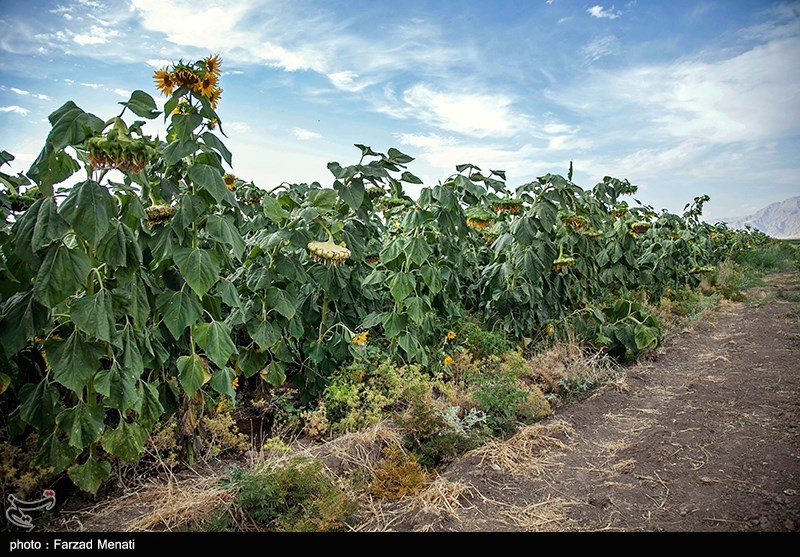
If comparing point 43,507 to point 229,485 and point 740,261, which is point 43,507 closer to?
point 229,485

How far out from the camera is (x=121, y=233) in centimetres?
217

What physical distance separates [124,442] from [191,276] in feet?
2.78

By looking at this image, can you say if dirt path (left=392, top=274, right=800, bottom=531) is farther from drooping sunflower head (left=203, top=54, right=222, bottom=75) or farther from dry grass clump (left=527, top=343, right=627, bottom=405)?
drooping sunflower head (left=203, top=54, right=222, bottom=75)

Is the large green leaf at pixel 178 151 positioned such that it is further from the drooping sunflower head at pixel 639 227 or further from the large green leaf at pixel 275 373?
the drooping sunflower head at pixel 639 227

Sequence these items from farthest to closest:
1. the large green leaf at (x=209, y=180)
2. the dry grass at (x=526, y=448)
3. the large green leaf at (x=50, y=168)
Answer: the dry grass at (x=526, y=448)
the large green leaf at (x=209, y=180)
the large green leaf at (x=50, y=168)

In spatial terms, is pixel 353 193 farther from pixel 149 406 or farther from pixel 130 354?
pixel 149 406

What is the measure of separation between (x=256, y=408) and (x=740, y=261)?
1903cm

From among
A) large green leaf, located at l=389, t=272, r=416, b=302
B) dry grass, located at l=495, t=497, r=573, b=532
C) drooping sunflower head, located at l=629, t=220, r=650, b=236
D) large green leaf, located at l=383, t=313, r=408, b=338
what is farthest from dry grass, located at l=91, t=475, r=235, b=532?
drooping sunflower head, located at l=629, t=220, r=650, b=236

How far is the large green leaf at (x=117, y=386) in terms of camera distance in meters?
2.23

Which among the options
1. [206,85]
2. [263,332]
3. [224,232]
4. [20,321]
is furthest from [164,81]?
[263,332]

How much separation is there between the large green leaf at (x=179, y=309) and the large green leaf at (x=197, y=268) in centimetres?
14

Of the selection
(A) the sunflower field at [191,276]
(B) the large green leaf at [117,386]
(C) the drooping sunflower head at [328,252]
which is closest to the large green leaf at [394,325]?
(A) the sunflower field at [191,276]

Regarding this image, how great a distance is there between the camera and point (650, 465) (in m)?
2.99

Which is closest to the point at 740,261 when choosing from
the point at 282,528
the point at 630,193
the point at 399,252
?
the point at 630,193
